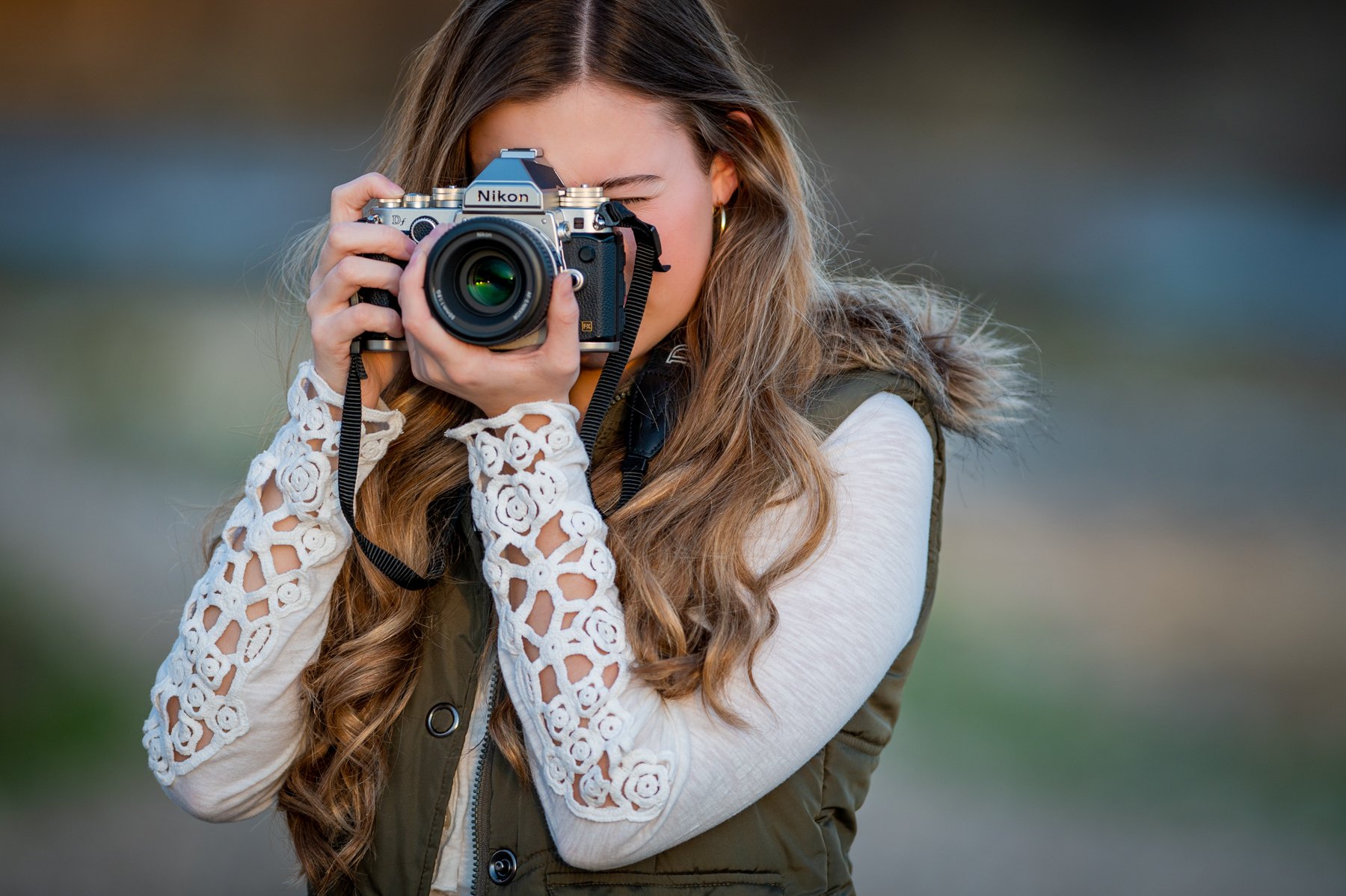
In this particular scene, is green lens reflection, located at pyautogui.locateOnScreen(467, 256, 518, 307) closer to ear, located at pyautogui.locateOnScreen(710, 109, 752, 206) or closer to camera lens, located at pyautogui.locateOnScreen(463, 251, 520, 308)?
camera lens, located at pyautogui.locateOnScreen(463, 251, 520, 308)

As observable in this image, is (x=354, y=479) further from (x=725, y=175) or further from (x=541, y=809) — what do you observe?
(x=725, y=175)

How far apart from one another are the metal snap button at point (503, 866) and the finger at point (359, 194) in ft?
1.79

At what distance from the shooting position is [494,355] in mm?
868

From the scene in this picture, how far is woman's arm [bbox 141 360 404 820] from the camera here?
3.06 ft

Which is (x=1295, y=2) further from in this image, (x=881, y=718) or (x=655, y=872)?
(x=655, y=872)

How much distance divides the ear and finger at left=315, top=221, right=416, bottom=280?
329mm

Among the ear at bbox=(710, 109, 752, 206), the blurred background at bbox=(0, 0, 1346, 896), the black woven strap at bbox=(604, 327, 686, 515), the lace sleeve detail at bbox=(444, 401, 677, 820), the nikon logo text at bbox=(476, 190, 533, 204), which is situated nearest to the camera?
the lace sleeve detail at bbox=(444, 401, 677, 820)

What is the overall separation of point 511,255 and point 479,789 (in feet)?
1.41

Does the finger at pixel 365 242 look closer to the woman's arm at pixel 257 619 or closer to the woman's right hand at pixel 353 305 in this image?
the woman's right hand at pixel 353 305

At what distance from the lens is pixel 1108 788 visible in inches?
96.4

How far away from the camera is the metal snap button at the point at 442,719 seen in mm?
978

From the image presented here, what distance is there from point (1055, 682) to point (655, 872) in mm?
1950

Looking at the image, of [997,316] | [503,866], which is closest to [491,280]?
[503,866]

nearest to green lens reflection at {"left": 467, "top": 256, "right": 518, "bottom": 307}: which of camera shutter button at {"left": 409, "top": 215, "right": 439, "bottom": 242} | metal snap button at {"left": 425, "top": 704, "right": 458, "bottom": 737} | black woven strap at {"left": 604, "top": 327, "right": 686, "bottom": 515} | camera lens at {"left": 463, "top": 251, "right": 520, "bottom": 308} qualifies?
camera lens at {"left": 463, "top": 251, "right": 520, "bottom": 308}
